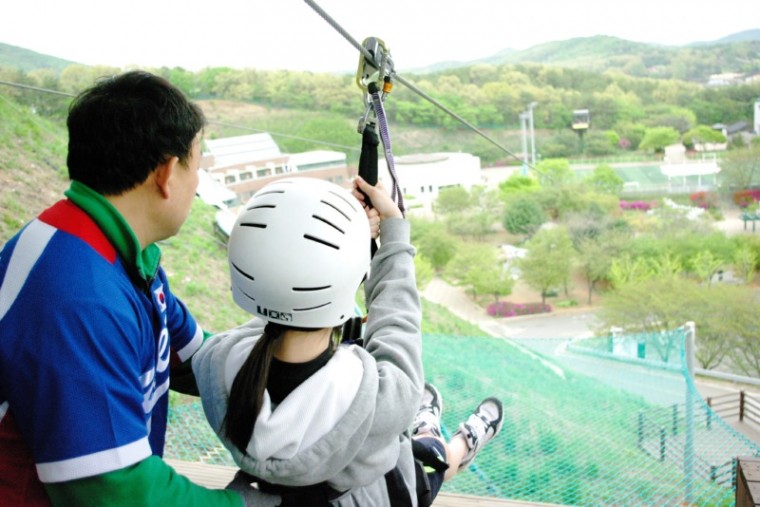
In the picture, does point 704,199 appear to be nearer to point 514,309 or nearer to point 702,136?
point 702,136

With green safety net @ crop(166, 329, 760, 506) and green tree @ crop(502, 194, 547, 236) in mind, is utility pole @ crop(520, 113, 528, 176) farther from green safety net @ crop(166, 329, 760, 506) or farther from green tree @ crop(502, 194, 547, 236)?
green safety net @ crop(166, 329, 760, 506)

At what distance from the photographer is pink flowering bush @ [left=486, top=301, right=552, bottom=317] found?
1154cm

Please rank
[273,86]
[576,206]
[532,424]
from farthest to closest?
[273,86]
[576,206]
[532,424]

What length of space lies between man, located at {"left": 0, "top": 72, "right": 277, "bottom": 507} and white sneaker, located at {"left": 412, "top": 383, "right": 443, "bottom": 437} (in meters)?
0.43

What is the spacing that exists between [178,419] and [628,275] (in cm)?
1016

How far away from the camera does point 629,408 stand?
163 inches

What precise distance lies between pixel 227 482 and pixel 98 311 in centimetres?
76

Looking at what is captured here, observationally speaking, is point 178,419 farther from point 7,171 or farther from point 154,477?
point 7,171

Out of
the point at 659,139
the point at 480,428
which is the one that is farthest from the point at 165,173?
the point at 659,139

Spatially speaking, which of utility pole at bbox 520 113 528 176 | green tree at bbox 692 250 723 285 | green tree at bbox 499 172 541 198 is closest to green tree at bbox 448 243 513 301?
green tree at bbox 499 172 541 198

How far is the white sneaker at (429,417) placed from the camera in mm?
1048

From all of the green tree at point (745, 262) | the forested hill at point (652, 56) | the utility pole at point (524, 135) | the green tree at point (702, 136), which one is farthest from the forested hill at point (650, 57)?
the green tree at point (745, 262)

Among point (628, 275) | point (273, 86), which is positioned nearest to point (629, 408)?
point (628, 275)

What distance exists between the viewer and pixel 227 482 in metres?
1.20
